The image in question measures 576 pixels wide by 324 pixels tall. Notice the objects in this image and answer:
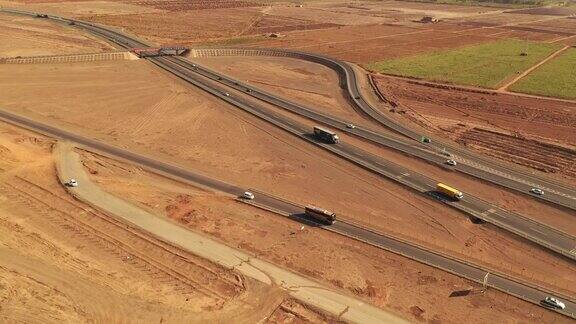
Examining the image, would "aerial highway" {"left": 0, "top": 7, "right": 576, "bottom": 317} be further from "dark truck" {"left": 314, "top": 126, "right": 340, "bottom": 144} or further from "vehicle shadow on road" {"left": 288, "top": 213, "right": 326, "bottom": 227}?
"dark truck" {"left": 314, "top": 126, "right": 340, "bottom": 144}

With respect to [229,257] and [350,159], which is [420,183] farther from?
[229,257]

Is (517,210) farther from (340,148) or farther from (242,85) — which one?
(242,85)

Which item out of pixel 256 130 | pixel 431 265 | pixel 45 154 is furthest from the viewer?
pixel 256 130

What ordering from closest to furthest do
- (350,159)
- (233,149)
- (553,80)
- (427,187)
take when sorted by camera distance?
(427,187) → (350,159) → (233,149) → (553,80)

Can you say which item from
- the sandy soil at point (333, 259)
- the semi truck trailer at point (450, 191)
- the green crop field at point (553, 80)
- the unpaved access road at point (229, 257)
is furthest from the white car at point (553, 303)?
the green crop field at point (553, 80)

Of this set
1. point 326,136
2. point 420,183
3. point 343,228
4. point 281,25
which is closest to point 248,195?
point 343,228

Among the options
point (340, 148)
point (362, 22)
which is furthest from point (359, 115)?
point (362, 22)

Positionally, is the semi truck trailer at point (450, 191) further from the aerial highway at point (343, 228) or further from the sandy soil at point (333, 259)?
the sandy soil at point (333, 259)
